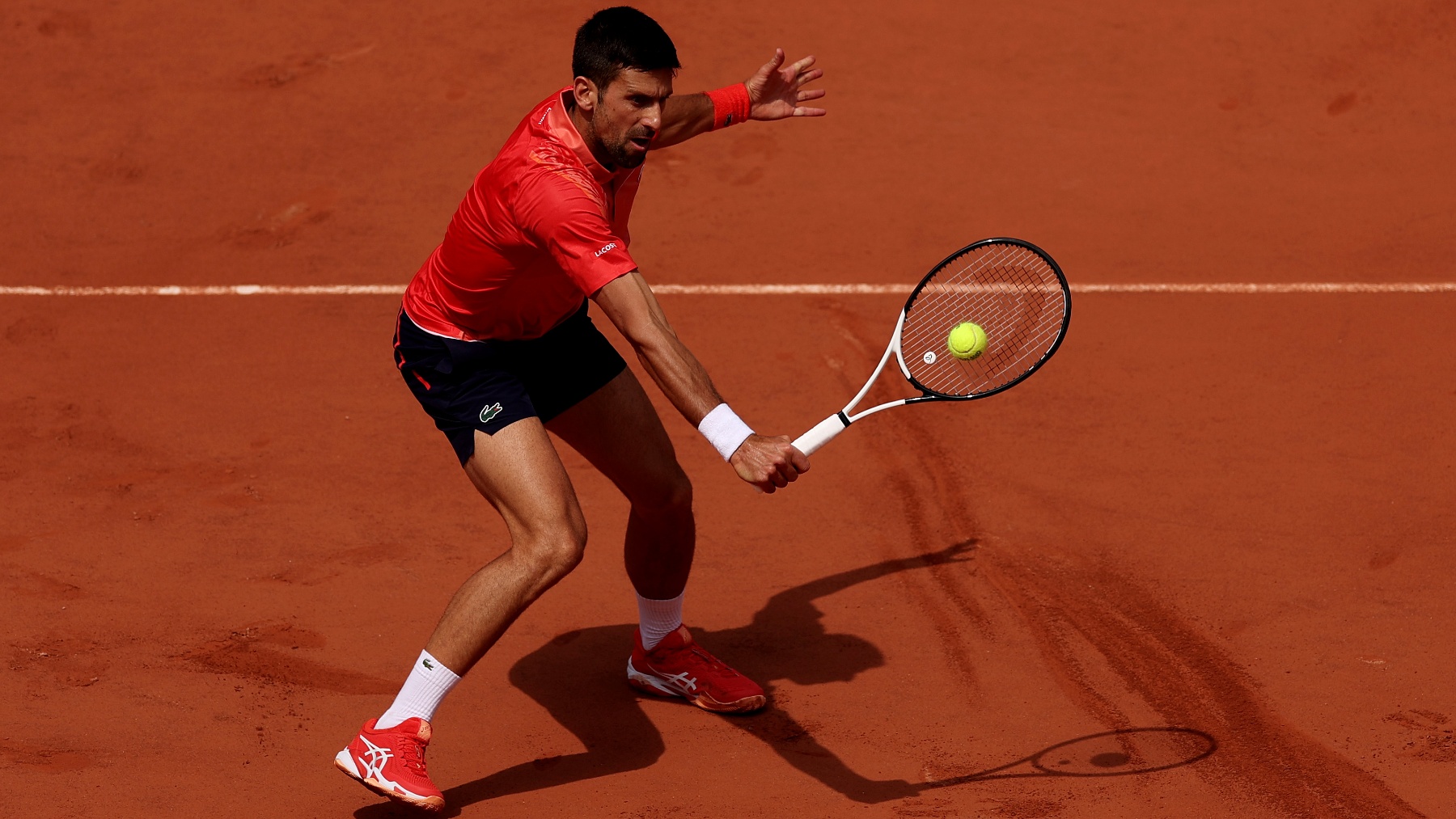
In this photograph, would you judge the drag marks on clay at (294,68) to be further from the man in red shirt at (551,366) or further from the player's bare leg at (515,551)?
the player's bare leg at (515,551)

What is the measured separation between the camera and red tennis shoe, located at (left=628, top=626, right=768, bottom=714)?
15.6ft

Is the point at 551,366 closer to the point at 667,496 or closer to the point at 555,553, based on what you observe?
the point at 667,496

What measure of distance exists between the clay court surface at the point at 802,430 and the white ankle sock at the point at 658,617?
0.25 meters

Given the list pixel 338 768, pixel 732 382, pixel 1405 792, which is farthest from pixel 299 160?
pixel 1405 792

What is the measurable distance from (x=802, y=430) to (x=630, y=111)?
9.05 feet

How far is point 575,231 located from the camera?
3842 mm

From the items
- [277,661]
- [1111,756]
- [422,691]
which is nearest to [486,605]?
[422,691]

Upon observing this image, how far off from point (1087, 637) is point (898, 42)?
5.63 metres

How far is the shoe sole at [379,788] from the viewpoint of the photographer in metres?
3.98

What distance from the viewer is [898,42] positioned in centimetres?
966

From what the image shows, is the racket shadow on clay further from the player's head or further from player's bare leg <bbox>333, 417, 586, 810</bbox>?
the player's head

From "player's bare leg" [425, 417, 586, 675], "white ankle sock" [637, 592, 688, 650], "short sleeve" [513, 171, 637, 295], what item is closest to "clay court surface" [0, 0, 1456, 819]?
"white ankle sock" [637, 592, 688, 650]

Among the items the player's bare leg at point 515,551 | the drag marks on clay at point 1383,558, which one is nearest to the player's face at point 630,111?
the player's bare leg at point 515,551

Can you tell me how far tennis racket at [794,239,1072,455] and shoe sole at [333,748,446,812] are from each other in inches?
55.7
